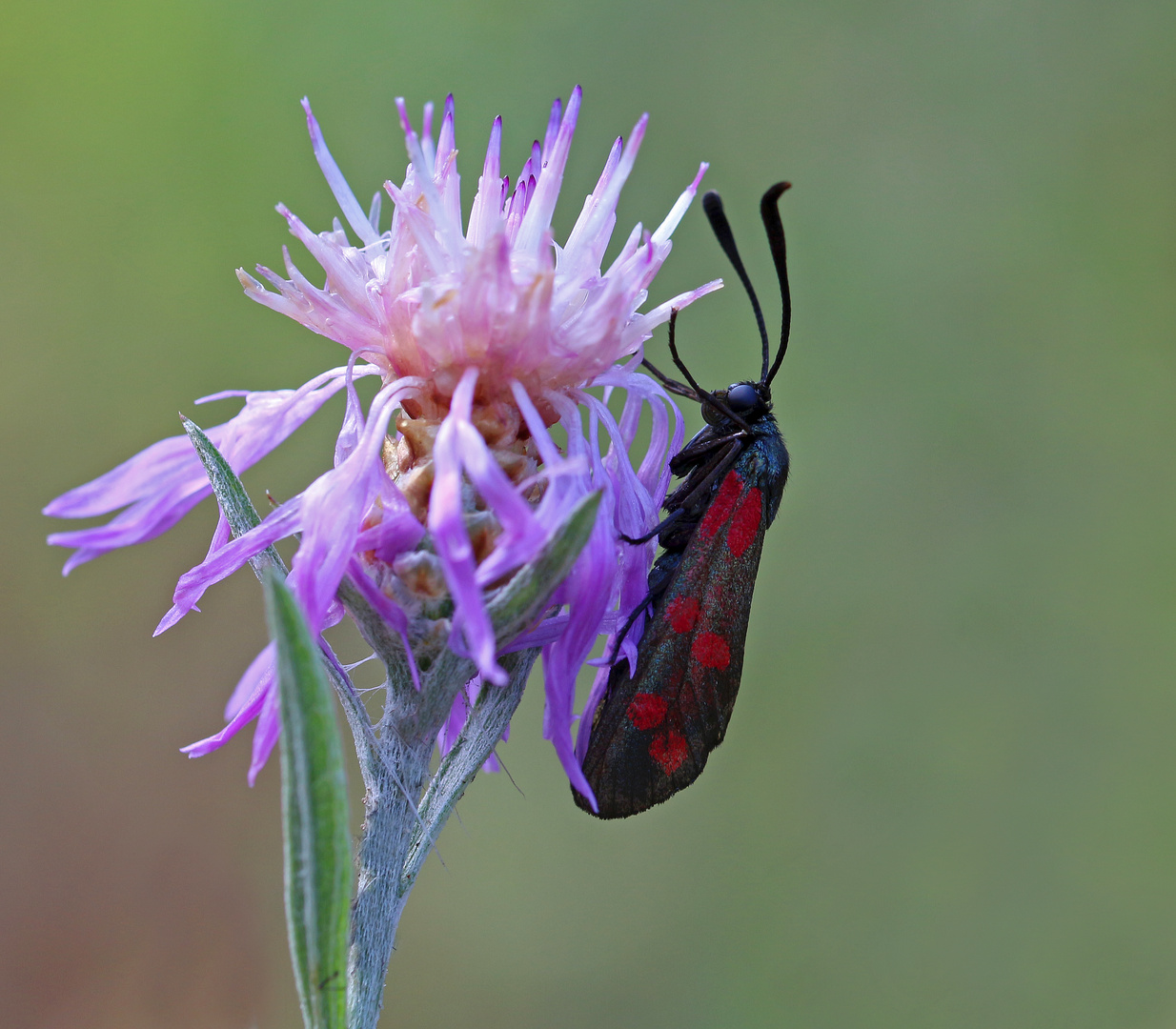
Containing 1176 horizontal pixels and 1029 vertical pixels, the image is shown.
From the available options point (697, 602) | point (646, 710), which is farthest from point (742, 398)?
point (646, 710)

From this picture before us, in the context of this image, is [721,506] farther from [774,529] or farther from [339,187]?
[774,529]

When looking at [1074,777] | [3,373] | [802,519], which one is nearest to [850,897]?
[1074,777]

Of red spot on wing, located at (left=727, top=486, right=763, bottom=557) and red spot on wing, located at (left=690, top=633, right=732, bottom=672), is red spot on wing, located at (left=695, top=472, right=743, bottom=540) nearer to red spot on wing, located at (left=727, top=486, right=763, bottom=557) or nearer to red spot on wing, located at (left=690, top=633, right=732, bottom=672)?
red spot on wing, located at (left=727, top=486, right=763, bottom=557)

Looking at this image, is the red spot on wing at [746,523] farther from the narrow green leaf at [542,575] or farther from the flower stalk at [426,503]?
the narrow green leaf at [542,575]

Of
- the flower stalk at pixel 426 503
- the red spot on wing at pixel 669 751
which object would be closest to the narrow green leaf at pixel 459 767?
the flower stalk at pixel 426 503

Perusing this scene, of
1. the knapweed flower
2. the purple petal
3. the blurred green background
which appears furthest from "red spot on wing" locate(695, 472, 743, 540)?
the blurred green background

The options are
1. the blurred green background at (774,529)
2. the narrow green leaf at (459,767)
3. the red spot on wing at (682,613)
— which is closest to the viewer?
the narrow green leaf at (459,767)

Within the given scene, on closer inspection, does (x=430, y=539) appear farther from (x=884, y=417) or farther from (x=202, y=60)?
(x=202, y=60)
